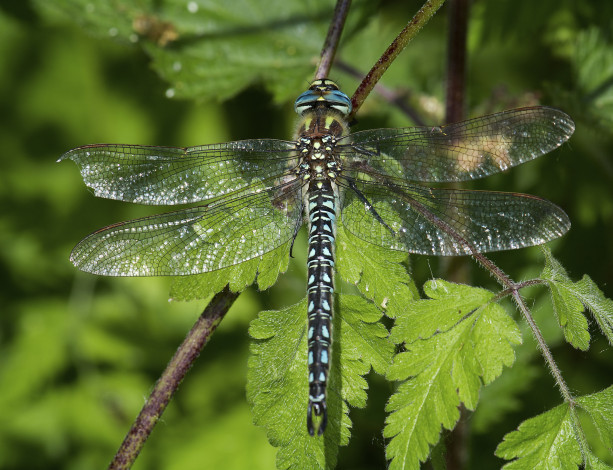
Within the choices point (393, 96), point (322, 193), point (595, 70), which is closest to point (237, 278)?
point (322, 193)

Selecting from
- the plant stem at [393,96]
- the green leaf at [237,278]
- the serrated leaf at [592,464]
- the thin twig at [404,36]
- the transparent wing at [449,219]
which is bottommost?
the serrated leaf at [592,464]

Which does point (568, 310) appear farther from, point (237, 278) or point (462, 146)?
point (237, 278)

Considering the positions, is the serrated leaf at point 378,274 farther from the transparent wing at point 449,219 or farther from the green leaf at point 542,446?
the green leaf at point 542,446

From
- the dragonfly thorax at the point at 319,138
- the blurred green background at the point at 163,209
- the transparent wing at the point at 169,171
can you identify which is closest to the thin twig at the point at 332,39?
the dragonfly thorax at the point at 319,138

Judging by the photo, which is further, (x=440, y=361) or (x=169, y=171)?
(x=169, y=171)

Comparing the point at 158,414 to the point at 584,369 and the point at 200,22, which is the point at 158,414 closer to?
Answer: the point at 200,22
